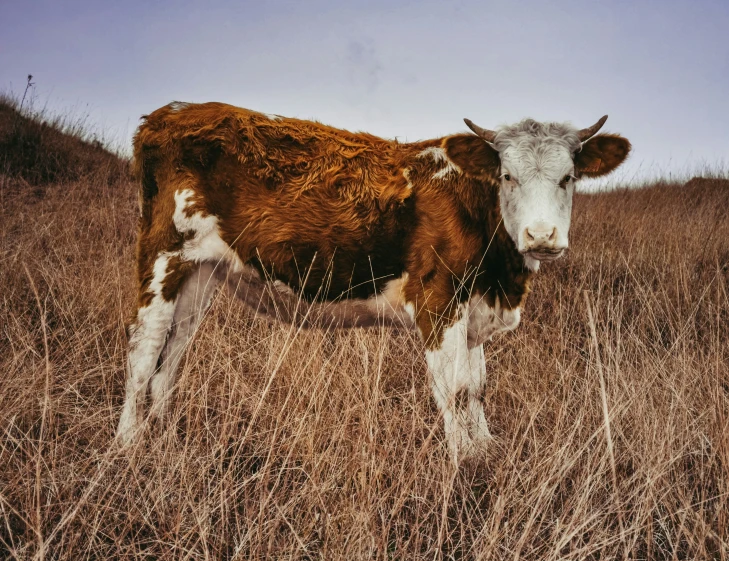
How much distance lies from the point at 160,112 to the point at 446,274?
7.13ft

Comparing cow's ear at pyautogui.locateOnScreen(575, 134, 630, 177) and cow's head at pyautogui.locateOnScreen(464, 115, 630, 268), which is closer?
cow's head at pyautogui.locateOnScreen(464, 115, 630, 268)

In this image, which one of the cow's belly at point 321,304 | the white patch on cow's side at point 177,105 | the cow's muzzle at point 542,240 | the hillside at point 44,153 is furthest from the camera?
the hillside at point 44,153

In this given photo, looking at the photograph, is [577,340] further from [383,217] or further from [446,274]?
[383,217]

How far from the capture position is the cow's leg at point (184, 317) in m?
3.23

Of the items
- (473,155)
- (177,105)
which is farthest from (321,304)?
(177,105)

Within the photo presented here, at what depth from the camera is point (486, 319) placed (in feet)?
10.6

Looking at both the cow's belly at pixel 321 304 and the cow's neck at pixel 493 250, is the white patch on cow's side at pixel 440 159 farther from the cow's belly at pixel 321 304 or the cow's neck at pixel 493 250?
the cow's belly at pixel 321 304

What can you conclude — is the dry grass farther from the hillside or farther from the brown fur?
the hillside

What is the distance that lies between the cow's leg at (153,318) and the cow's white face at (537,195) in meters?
2.01

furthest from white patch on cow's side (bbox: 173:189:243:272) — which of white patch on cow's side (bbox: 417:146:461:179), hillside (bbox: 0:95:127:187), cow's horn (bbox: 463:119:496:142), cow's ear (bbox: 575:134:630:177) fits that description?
hillside (bbox: 0:95:127:187)

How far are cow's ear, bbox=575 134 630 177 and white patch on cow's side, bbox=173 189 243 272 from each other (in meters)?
2.29

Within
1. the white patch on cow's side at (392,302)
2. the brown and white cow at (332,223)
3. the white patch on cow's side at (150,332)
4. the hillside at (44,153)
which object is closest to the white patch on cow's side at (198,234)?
the brown and white cow at (332,223)

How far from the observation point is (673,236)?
6414 mm

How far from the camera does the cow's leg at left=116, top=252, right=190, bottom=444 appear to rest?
3.11m
